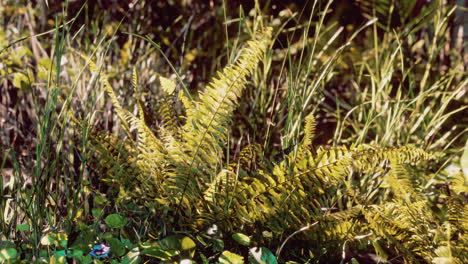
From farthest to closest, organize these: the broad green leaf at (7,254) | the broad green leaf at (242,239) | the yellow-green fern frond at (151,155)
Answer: the yellow-green fern frond at (151,155), the broad green leaf at (242,239), the broad green leaf at (7,254)

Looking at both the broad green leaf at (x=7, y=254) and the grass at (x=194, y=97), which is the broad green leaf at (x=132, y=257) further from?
the broad green leaf at (x=7, y=254)

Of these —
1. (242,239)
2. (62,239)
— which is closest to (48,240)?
(62,239)

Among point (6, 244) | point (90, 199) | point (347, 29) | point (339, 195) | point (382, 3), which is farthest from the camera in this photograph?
point (347, 29)

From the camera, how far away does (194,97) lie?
1693 mm

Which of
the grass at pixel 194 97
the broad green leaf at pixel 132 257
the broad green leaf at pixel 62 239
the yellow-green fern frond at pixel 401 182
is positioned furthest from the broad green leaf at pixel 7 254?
the yellow-green fern frond at pixel 401 182

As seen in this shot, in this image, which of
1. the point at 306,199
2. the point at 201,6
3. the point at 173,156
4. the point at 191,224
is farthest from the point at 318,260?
the point at 201,6

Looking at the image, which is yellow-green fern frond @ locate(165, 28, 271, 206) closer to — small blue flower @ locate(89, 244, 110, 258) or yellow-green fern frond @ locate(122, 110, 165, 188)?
yellow-green fern frond @ locate(122, 110, 165, 188)

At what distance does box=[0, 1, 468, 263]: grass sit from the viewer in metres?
1.00

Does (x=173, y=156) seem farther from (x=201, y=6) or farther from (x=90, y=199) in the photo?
(x=201, y=6)

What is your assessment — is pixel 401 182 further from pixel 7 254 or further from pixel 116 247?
pixel 7 254

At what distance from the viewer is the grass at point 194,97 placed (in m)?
1.00

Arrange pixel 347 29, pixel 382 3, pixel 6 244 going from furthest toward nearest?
pixel 347 29 < pixel 382 3 < pixel 6 244

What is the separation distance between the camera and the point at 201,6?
2.17 meters

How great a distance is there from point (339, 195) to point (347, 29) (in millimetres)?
1126
